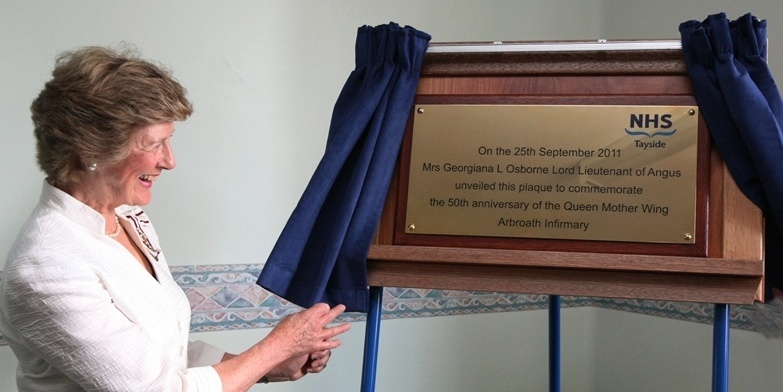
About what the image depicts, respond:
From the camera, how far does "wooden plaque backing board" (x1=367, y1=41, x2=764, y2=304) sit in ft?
5.11

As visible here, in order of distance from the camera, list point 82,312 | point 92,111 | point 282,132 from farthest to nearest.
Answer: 1. point 282,132
2. point 92,111
3. point 82,312

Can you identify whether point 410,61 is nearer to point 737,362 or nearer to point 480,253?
point 480,253

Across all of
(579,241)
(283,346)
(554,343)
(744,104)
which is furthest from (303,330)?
(744,104)

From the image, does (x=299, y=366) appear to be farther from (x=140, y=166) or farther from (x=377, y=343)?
(x=140, y=166)

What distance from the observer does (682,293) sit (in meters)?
1.57

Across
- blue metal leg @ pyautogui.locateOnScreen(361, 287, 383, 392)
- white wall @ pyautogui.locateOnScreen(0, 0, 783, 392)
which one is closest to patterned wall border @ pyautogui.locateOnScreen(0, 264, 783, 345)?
white wall @ pyautogui.locateOnScreen(0, 0, 783, 392)

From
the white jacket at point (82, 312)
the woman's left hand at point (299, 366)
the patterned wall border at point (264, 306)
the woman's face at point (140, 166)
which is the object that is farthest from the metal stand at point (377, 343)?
the patterned wall border at point (264, 306)

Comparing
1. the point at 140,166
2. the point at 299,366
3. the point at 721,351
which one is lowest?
the point at 299,366

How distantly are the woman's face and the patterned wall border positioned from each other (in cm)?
103

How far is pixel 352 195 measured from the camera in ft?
5.50

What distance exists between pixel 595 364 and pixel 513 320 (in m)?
0.40

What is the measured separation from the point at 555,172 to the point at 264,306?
4.71 ft

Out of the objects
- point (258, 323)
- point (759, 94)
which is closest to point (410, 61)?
point (759, 94)

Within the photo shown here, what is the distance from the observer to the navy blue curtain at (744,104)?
152cm
